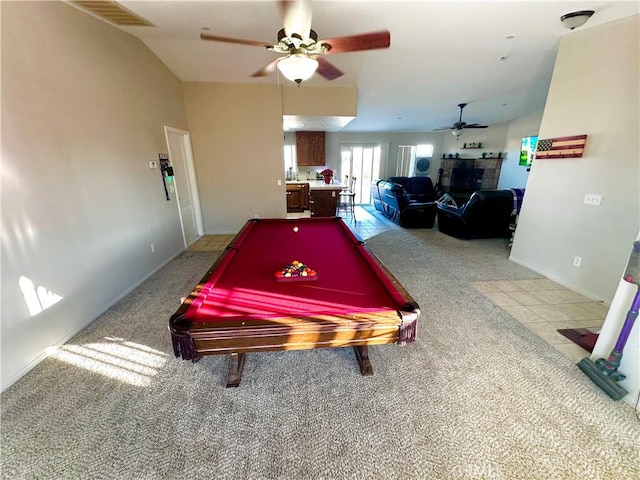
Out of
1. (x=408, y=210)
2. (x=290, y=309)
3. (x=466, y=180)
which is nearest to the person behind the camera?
(x=290, y=309)

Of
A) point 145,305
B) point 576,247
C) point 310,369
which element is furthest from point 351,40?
point 576,247

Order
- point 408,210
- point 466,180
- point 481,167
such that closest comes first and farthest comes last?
point 408,210 → point 481,167 → point 466,180

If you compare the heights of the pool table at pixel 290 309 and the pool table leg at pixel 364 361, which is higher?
the pool table at pixel 290 309

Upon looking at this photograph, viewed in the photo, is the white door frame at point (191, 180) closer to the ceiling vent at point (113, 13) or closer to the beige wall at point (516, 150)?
the ceiling vent at point (113, 13)

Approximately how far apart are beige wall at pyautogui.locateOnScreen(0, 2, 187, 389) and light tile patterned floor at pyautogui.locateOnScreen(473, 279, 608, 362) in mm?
4127

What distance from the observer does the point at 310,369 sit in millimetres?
1881

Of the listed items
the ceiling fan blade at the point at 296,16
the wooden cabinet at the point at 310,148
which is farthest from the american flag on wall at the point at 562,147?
the wooden cabinet at the point at 310,148

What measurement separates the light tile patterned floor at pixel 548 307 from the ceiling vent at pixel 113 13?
4.84 m

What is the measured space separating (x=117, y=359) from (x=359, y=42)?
10.0 feet

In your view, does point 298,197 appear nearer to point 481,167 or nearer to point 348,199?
point 348,199

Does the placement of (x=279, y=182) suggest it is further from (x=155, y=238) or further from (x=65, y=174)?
(x=65, y=174)

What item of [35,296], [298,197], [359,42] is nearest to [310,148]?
[298,197]

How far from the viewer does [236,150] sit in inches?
188

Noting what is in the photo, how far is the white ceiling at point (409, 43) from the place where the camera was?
2.48 m
